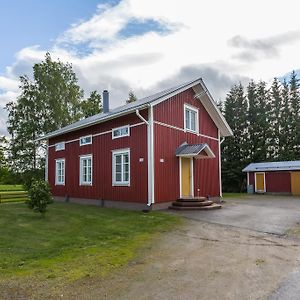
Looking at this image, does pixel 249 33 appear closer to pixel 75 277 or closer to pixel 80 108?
pixel 75 277

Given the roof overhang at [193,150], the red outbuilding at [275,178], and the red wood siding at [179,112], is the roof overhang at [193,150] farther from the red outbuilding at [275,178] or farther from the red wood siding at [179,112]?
the red outbuilding at [275,178]

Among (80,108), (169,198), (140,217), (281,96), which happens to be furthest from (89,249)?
(281,96)

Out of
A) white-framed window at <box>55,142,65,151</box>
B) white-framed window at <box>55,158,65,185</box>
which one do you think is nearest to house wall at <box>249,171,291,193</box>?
white-framed window at <box>55,158,65,185</box>

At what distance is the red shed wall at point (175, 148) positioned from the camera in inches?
543

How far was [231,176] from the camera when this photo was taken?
35156mm

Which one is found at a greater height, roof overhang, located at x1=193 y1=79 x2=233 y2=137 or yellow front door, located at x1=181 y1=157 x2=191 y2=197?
roof overhang, located at x1=193 y1=79 x2=233 y2=137

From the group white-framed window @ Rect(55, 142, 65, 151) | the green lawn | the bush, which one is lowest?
the green lawn

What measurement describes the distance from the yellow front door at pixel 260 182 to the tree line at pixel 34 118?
18061 mm

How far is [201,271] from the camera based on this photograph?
17.6ft

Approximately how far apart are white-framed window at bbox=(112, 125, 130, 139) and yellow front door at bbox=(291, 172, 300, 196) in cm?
1781

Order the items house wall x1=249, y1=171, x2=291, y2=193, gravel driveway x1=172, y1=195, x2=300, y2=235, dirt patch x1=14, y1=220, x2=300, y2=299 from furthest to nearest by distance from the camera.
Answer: house wall x1=249, y1=171, x2=291, y2=193, gravel driveway x1=172, y1=195, x2=300, y2=235, dirt patch x1=14, y1=220, x2=300, y2=299

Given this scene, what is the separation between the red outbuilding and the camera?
26.5 m

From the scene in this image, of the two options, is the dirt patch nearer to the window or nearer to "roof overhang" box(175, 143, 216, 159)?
"roof overhang" box(175, 143, 216, 159)

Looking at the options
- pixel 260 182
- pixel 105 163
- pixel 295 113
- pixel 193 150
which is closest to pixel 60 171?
pixel 105 163
